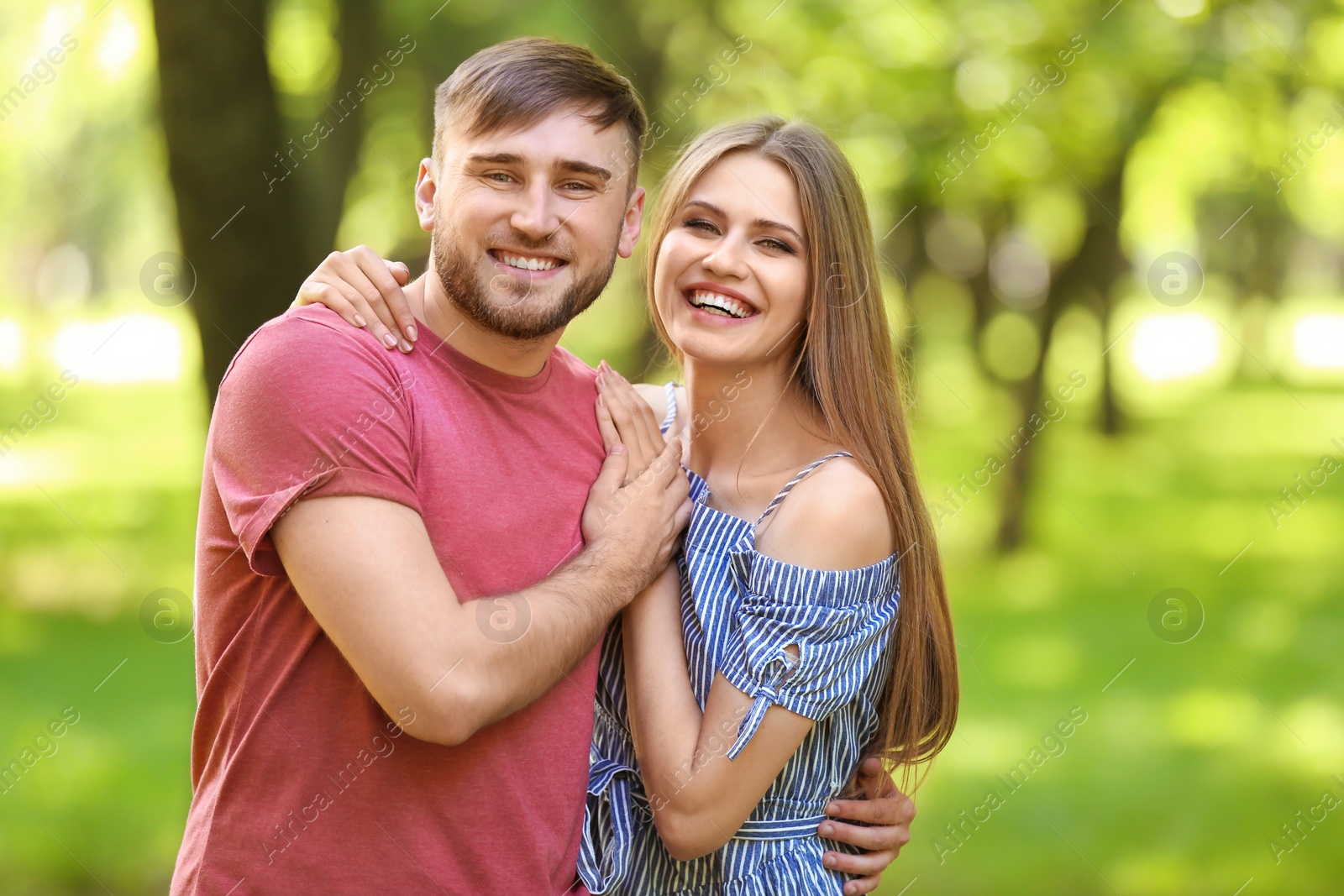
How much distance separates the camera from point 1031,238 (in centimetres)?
1109

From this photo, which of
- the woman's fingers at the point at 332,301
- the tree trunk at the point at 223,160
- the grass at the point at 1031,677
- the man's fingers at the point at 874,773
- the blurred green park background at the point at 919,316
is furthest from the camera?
the grass at the point at 1031,677

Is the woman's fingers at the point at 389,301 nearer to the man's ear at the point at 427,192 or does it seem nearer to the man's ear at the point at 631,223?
the man's ear at the point at 427,192

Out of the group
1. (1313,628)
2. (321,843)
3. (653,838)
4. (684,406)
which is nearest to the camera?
(321,843)

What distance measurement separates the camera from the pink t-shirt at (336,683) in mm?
2053

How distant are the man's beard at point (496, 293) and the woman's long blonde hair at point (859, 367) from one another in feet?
1.71

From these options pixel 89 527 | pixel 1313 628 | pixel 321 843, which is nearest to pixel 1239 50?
pixel 1313 628

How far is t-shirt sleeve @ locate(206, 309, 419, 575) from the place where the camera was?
2004mm

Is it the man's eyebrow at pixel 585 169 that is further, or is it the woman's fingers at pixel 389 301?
the man's eyebrow at pixel 585 169

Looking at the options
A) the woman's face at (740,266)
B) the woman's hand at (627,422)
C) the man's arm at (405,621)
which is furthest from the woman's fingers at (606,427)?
the man's arm at (405,621)

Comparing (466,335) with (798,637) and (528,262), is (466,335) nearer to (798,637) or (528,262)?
(528,262)

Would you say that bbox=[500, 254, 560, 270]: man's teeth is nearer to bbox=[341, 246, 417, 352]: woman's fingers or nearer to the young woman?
bbox=[341, 246, 417, 352]: woman's fingers

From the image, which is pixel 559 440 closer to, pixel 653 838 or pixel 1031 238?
pixel 653 838

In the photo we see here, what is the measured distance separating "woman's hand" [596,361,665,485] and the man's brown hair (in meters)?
0.55

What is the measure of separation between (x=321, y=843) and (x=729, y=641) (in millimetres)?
950
